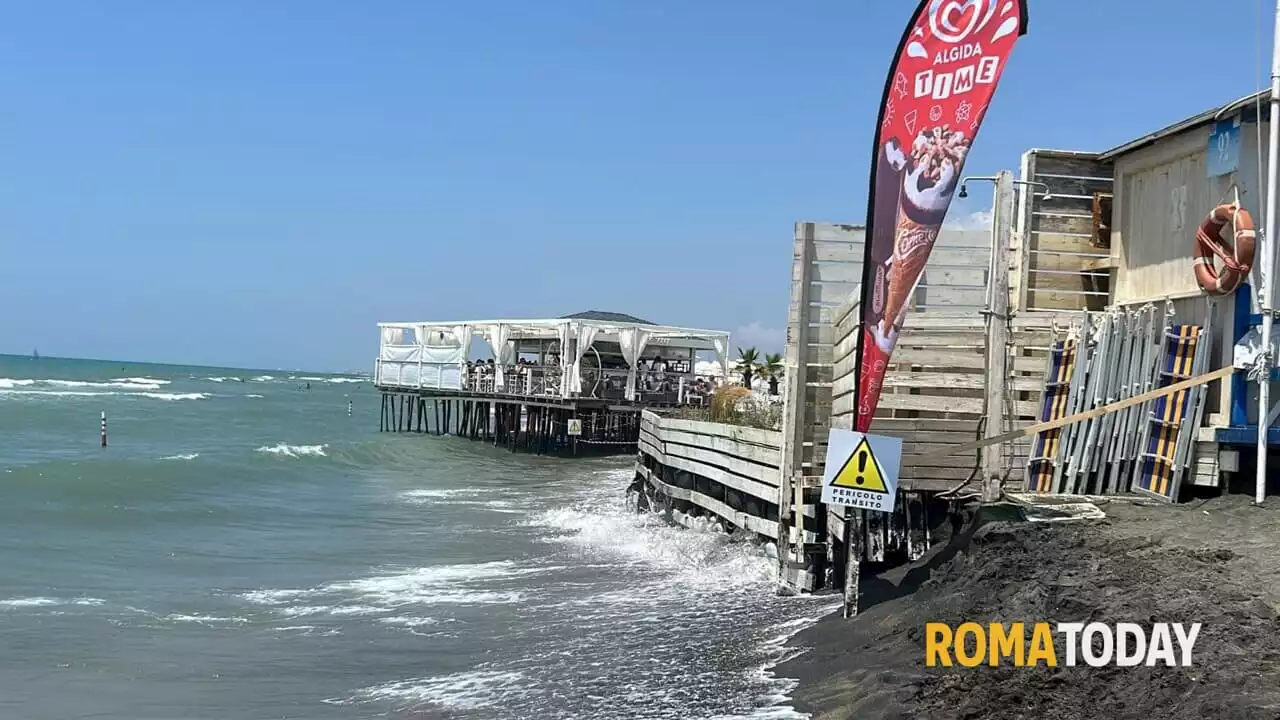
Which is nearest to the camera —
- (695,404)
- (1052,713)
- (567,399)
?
(1052,713)

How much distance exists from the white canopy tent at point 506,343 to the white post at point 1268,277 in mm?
30271

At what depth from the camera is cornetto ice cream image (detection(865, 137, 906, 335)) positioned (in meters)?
7.62

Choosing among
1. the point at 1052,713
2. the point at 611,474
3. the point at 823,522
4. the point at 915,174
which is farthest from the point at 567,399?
the point at 1052,713

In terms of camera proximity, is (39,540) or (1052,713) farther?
(39,540)

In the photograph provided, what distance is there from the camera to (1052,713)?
491 cm

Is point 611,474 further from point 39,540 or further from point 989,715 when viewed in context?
point 989,715

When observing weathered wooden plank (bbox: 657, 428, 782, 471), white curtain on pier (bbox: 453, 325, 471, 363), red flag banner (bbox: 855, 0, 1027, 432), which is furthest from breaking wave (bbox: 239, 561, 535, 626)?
white curtain on pier (bbox: 453, 325, 471, 363)

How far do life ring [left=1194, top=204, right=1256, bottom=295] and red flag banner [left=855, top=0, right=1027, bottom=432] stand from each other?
2.76 meters

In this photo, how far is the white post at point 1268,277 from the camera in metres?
8.16

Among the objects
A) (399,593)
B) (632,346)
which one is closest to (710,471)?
(399,593)

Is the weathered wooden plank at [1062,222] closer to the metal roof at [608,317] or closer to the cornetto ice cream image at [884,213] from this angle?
the cornetto ice cream image at [884,213]

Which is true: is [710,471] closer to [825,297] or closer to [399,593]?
[399,593]

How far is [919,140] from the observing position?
7.47 m

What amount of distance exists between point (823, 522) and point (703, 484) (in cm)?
573
